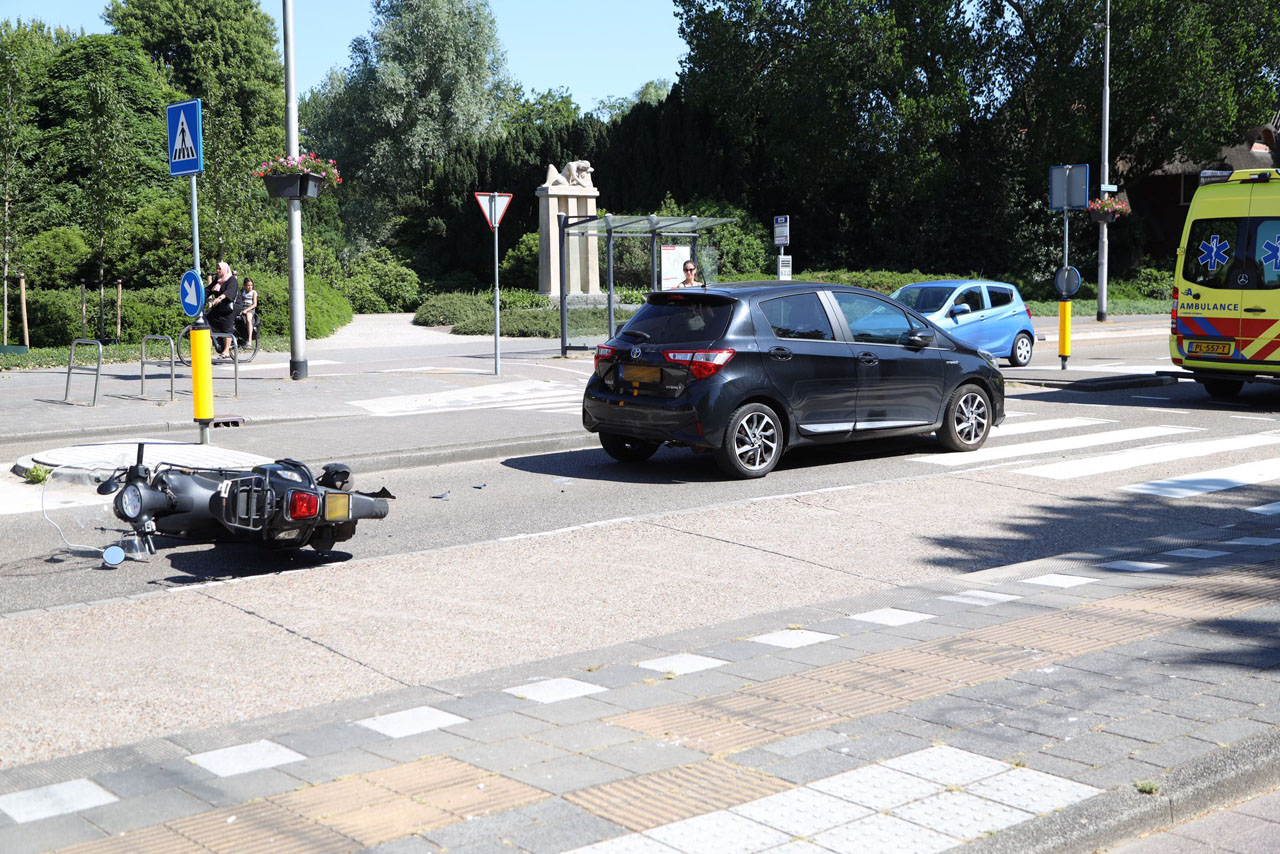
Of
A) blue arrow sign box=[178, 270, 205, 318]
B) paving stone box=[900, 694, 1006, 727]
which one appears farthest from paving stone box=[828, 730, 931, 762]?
blue arrow sign box=[178, 270, 205, 318]

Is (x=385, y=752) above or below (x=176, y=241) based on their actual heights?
below

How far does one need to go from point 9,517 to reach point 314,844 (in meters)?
6.59

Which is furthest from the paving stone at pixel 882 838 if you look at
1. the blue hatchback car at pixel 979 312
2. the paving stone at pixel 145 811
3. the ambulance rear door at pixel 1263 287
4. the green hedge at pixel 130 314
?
the green hedge at pixel 130 314

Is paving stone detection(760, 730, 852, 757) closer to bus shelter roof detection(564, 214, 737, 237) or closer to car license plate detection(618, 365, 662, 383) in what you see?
car license plate detection(618, 365, 662, 383)

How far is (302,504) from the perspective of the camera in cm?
707

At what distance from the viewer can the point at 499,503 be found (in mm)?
9758

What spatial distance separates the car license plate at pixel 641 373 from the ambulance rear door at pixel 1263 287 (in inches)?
343

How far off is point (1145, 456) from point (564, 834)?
987 centimetres

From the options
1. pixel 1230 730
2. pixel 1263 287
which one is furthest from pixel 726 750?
pixel 1263 287

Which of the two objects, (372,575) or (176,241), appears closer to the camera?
(372,575)

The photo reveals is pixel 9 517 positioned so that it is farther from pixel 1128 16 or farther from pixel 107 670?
pixel 1128 16

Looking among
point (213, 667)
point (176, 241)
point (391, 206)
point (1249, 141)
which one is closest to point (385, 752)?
point (213, 667)

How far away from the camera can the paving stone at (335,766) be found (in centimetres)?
402

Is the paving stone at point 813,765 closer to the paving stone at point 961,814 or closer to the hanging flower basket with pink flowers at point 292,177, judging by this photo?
the paving stone at point 961,814
